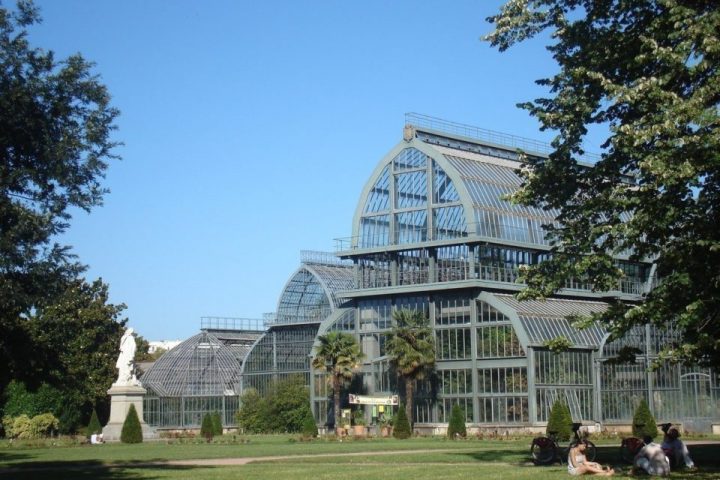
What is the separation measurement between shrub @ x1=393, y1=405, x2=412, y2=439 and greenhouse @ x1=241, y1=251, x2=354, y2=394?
20507 millimetres

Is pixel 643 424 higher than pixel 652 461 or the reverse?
the reverse

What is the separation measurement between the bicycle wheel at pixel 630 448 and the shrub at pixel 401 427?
3270cm

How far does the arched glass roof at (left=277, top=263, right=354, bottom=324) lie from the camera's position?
87.3 meters

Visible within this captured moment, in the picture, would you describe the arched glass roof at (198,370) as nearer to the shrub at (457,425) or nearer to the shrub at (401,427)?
the shrub at (401,427)

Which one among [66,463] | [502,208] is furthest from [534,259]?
[66,463]

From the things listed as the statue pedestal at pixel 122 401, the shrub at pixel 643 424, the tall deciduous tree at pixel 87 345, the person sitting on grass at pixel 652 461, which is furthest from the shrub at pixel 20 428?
the person sitting on grass at pixel 652 461

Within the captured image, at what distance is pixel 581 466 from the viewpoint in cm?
2628

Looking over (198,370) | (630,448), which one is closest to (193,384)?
(198,370)

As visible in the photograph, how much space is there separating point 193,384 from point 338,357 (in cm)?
2270

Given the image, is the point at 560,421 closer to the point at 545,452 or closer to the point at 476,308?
the point at 476,308

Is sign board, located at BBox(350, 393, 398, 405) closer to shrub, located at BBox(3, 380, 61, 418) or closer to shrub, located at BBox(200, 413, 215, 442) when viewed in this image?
shrub, located at BBox(200, 413, 215, 442)

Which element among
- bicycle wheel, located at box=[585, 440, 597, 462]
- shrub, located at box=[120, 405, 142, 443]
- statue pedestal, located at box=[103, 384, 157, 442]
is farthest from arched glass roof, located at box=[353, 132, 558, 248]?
bicycle wheel, located at box=[585, 440, 597, 462]

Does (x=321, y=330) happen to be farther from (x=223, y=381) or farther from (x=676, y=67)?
(x=676, y=67)

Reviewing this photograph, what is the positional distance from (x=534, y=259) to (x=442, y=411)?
1264 cm
